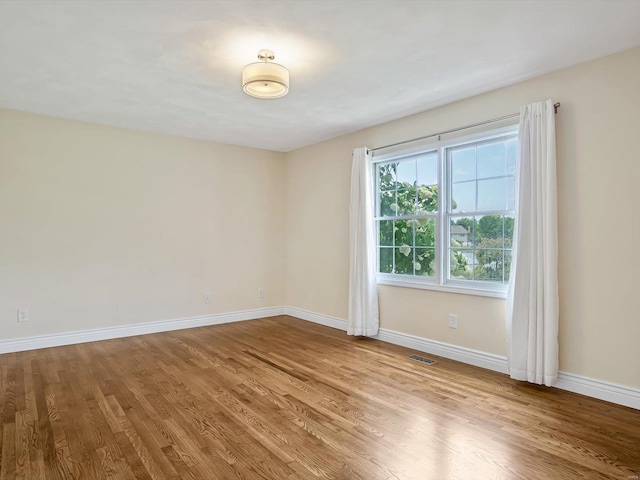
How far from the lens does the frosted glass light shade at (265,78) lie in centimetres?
284

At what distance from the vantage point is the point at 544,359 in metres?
3.07

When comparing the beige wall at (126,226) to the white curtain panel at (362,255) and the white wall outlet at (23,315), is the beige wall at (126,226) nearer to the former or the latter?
the white wall outlet at (23,315)

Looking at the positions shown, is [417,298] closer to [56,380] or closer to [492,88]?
[492,88]

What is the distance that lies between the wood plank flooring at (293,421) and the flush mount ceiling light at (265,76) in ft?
7.97

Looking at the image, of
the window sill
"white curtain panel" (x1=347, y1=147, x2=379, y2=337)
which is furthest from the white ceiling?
the window sill

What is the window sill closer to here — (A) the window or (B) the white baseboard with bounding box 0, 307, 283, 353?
(A) the window

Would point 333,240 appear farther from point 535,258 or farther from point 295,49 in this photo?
point 295,49

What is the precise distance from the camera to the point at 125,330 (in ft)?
15.8

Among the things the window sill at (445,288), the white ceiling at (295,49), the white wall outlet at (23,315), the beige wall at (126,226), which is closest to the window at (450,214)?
the window sill at (445,288)

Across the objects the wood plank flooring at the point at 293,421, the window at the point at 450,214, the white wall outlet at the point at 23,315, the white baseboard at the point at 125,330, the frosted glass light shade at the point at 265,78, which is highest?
the frosted glass light shade at the point at 265,78

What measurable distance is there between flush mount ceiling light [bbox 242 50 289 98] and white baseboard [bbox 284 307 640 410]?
2.99 metres

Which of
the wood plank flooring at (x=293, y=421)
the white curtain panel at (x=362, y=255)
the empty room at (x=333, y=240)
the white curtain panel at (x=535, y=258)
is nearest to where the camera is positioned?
the wood plank flooring at (x=293, y=421)

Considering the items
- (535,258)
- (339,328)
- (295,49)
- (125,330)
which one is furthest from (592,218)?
(125,330)

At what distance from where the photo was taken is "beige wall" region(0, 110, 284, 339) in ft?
13.9
